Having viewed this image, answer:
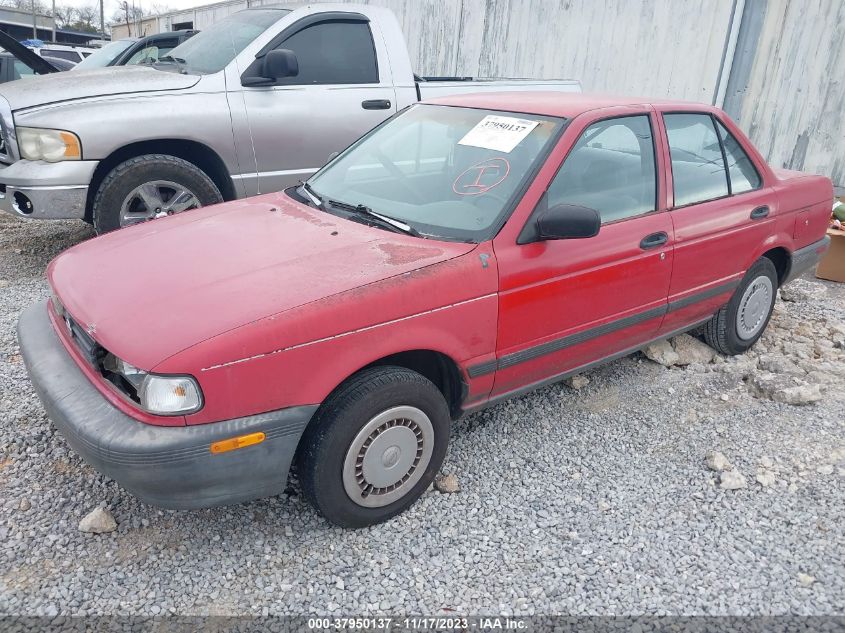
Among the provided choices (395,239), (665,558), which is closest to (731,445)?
(665,558)

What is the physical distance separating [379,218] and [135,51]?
6.44 m

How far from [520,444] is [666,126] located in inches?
74.0

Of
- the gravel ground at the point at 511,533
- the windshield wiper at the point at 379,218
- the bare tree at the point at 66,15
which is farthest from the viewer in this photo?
the bare tree at the point at 66,15

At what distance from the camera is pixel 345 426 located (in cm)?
238

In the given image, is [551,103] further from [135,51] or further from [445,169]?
[135,51]

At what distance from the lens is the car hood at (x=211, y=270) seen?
87.3 inches

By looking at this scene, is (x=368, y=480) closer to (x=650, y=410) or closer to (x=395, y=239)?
(x=395, y=239)

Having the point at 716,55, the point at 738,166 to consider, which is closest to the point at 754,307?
the point at 738,166

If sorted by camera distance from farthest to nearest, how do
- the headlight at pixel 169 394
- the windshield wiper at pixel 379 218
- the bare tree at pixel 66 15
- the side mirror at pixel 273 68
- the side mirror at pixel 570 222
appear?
1. the bare tree at pixel 66 15
2. the side mirror at pixel 273 68
3. the windshield wiper at pixel 379 218
4. the side mirror at pixel 570 222
5. the headlight at pixel 169 394

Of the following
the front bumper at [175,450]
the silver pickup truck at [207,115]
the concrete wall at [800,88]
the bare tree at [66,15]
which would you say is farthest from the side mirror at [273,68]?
the bare tree at [66,15]

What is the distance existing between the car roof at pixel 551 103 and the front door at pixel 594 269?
0.10m

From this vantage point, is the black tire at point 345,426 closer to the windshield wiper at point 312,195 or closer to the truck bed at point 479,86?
the windshield wiper at point 312,195

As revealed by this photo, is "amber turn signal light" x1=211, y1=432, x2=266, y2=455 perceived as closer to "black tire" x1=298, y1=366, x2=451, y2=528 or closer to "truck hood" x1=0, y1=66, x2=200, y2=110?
"black tire" x1=298, y1=366, x2=451, y2=528

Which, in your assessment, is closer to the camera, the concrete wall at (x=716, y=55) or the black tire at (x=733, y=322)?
the black tire at (x=733, y=322)
